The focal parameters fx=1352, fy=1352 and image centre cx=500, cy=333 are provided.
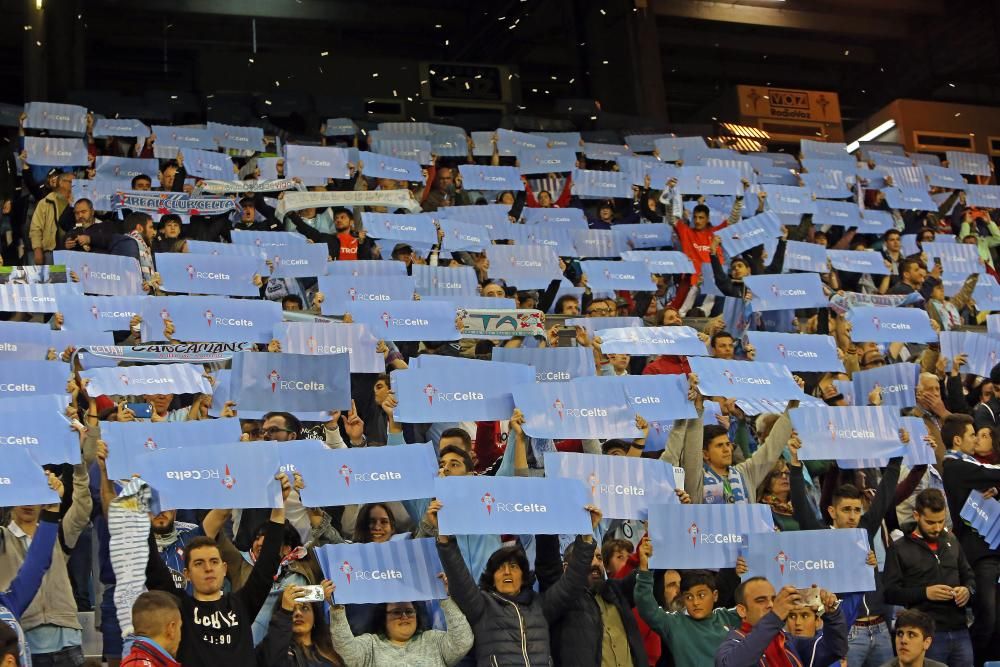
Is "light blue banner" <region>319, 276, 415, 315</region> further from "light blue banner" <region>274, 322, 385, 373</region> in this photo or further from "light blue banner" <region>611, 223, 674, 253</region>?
"light blue banner" <region>611, 223, 674, 253</region>

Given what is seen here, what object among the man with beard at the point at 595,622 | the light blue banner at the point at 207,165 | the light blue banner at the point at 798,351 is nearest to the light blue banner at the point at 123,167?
the light blue banner at the point at 207,165

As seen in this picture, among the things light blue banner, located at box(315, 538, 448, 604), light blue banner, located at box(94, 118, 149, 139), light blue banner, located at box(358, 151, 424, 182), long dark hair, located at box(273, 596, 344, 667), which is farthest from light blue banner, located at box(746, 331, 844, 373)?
light blue banner, located at box(94, 118, 149, 139)

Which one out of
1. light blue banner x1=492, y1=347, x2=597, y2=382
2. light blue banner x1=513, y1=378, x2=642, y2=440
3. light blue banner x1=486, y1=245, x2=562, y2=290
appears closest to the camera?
light blue banner x1=513, y1=378, x2=642, y2=440

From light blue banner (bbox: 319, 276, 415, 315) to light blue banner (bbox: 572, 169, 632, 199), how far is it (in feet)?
15.8

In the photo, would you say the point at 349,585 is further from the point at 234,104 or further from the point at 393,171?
the point at 234,104

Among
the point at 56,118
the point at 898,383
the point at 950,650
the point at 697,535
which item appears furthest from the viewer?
the point at 56,118

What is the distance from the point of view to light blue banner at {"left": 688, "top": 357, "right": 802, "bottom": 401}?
779 cm

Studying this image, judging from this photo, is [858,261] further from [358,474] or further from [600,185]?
[358,474]

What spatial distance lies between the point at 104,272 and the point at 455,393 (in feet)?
13.1

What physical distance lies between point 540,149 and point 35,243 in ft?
19.8

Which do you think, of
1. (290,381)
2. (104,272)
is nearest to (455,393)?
(290,381)

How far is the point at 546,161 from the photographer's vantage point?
1545cm

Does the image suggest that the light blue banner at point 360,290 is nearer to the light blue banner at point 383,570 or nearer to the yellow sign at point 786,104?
the light blue banner at point 383,570

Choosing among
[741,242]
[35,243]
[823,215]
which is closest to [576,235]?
[741,242]
